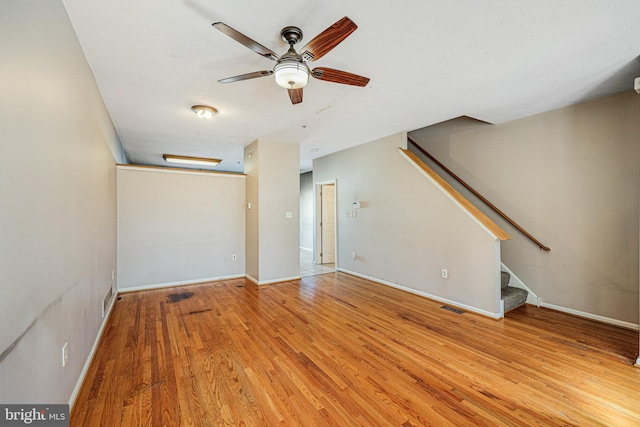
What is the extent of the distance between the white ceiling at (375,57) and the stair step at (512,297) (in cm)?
240

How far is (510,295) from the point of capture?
3492 mm

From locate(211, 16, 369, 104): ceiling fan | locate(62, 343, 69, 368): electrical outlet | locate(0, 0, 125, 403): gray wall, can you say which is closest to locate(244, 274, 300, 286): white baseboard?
locate(0, 0, 125, 403): gray wall

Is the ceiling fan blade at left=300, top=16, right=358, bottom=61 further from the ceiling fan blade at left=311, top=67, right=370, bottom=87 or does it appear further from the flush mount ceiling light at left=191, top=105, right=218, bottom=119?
the flush mount ceiling light at left=191, top=105, right=218, bottom=119

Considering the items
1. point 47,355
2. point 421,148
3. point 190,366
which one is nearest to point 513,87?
point 421,148

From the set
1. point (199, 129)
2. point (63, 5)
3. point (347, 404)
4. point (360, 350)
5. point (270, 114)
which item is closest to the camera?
point (63, 5)

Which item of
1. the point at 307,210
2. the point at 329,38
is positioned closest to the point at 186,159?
the point at 307,210

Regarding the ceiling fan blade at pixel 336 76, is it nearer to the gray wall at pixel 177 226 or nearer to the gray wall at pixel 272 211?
the gray wall at pixel 272 211

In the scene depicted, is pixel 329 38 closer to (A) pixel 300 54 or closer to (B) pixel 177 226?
(A) pixel 300 54

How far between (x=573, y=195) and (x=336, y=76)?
3.39 meters

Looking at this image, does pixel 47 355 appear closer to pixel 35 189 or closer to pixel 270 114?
pixel 35 189

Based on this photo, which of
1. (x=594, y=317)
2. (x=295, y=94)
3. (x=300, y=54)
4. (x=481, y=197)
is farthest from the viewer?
(x=481, y=197)

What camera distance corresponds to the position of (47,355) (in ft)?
4.72

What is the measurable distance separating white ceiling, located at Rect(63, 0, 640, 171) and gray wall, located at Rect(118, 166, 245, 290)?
110cm

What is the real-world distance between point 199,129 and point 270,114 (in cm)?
138
